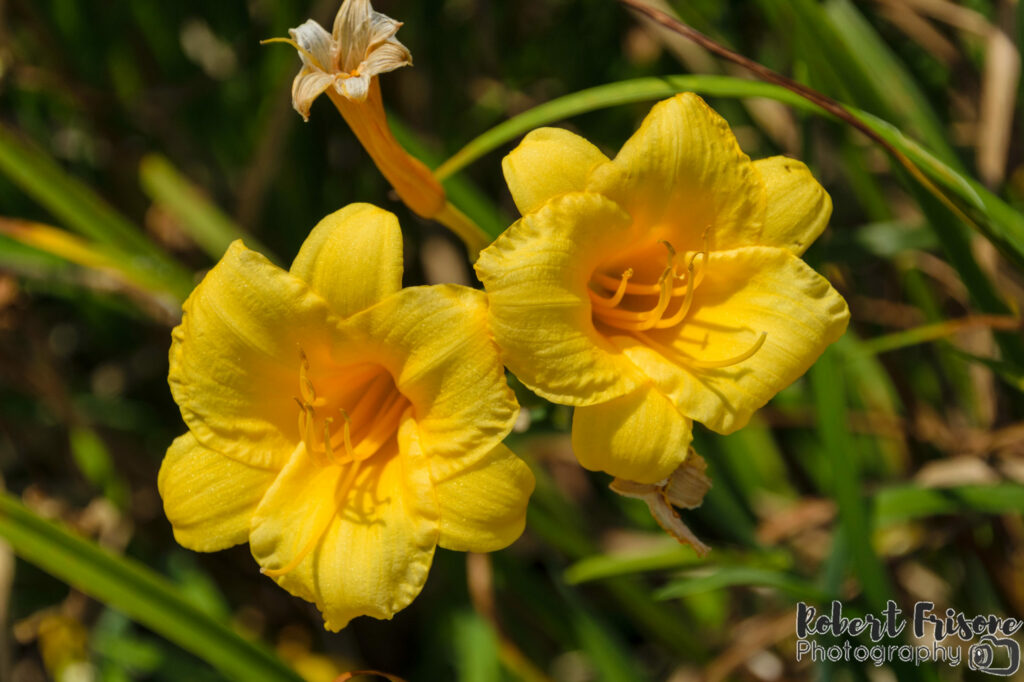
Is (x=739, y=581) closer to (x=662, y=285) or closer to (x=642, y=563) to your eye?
(x=642, y=563)

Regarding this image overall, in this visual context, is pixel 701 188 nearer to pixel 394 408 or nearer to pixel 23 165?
pixel 394 408

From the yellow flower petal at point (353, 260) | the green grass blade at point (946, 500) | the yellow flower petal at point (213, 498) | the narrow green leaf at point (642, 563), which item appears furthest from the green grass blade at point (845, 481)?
the yellow flower petal at point (213, 498)

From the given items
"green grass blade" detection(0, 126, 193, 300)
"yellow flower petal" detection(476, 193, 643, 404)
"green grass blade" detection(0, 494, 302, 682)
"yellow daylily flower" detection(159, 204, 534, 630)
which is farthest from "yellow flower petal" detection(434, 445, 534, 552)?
"green grass blade" detection(0, 126, 193, 300)

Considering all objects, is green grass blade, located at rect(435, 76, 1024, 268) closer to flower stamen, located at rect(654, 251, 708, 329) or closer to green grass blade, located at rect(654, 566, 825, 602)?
flower stamen, located at rect(654, 251, 708, 329)

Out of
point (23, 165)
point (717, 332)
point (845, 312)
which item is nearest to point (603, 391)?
point (717, 332)

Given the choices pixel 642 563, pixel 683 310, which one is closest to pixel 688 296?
pixel 683 310

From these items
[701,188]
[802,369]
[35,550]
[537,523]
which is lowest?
[537,523]
